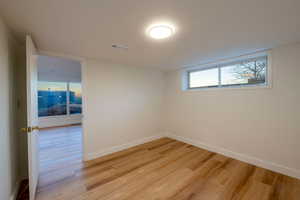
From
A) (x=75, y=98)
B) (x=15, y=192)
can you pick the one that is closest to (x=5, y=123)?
(x=15, y=192)

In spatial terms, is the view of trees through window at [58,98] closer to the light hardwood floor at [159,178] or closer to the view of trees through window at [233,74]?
the light hardwood floor at [159,178]

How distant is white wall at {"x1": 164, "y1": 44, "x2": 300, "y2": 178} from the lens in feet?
6.66

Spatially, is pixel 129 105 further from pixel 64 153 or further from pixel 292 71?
pixel 292 71

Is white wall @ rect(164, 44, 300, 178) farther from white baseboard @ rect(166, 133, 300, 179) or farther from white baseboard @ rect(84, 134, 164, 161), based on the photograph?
white baseboard @ rect(84, 134, 164, 161)

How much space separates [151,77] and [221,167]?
2704mm

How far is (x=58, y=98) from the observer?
6.27 metres

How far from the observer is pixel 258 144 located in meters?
2.37

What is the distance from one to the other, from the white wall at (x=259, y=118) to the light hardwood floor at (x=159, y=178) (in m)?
0.27

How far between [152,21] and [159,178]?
2.25 meters

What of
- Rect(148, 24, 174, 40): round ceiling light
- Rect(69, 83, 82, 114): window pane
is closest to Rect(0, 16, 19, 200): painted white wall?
Rect(148, 24, 174, 40): round ceiling light

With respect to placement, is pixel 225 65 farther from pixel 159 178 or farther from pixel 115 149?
pixel 115 149

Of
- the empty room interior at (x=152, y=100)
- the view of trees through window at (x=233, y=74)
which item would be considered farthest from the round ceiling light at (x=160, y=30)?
the view of trees through window at (x=233, y=74)

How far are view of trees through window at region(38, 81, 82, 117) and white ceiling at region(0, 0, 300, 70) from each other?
16.0 feet

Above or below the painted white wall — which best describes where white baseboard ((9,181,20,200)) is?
below
